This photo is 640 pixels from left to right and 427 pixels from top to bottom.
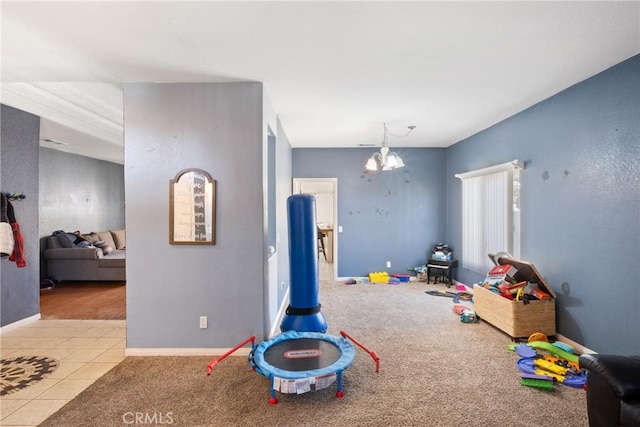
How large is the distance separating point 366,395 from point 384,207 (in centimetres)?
413

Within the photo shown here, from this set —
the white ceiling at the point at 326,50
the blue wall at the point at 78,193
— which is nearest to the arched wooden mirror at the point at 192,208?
the white ceiling at the point at 326,50

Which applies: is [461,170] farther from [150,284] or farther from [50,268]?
[50,268]

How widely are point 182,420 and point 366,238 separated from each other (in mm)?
4474

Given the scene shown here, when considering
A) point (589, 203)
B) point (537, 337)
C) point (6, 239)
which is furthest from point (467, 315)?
point (6, 239)

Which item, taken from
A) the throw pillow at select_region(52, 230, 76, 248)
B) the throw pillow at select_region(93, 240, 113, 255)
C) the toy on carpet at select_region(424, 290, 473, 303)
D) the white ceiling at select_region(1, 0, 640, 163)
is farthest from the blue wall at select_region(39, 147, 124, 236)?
the toy on carpet at select_region(424, 290, 473, 303)

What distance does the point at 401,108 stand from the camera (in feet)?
12.3

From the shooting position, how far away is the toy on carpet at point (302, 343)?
Result: 2161 millimetres

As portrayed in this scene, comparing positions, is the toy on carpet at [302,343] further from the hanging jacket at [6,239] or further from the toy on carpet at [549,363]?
the hanging jacket at [6,239]

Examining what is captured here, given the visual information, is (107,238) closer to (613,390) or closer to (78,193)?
(78,193)

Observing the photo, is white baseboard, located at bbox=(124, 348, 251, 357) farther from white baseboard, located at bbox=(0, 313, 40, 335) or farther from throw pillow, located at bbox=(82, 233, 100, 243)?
throw pillow, located at bbox=(82, 233, 100, 243)

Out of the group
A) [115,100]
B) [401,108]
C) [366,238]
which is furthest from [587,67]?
[115,100]

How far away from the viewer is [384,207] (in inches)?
238

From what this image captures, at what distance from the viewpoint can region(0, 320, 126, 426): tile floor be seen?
2.16m

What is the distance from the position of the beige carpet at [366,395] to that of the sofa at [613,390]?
0.44m
